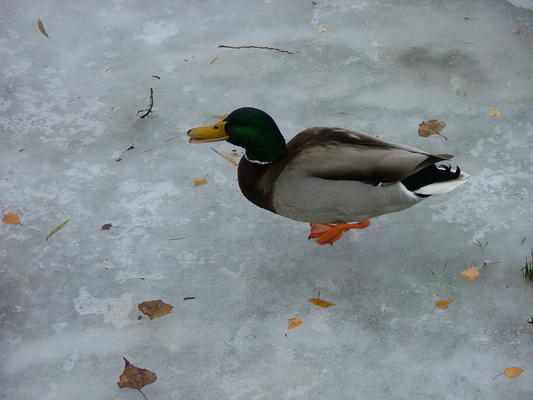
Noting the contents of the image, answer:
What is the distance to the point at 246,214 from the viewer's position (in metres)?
3.50

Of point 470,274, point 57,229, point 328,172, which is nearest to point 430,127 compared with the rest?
point 470,274

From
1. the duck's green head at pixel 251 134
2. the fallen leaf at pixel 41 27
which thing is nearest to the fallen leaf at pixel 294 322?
the duck's green head at pixel 251 134

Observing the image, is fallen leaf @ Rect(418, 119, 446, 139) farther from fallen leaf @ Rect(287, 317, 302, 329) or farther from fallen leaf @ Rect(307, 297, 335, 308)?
fallen leaf @ Rect(287, 317, 302, 329)

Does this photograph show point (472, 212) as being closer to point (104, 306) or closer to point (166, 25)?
point (104, 306)

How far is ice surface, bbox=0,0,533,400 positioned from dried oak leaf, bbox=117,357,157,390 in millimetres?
27

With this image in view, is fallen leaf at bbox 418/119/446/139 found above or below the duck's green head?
below

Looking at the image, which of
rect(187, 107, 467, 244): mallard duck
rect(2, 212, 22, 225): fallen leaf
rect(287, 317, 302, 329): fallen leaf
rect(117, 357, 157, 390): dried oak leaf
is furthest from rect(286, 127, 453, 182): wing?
rect(2, 212, 22, 225): fallen leaf

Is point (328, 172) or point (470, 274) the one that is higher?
point (328, 172)

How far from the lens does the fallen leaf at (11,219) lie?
11.4 feet

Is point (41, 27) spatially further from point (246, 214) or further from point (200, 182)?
point (246, 214)

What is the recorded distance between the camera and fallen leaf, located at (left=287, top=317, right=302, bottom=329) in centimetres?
294

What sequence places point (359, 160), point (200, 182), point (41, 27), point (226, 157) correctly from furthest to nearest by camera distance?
point (41, 27) < point (226, 157) < point (200, 182) < point (359, 160)

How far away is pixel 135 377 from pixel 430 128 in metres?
2.15

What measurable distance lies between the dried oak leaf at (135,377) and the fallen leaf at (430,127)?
204 centimetres
